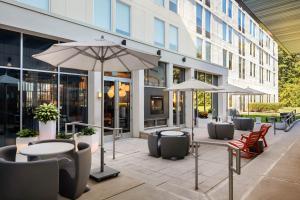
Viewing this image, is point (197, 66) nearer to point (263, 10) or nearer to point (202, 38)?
point (202, 38)

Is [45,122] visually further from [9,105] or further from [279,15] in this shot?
[279,15]

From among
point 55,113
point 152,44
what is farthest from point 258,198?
point 152,44

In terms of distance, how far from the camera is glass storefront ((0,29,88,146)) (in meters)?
7.56

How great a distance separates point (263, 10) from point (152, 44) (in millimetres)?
7792

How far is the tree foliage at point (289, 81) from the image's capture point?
44.8m

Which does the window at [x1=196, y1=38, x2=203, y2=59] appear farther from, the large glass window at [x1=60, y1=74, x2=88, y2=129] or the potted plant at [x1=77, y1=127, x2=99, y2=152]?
the potted plant at [x1=77, y1=127, x2=99, y2=152]

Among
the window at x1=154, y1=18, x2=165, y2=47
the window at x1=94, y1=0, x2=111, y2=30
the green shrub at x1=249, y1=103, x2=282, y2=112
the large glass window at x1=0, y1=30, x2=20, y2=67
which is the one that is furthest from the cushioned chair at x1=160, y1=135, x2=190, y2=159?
the green shrub at x1=249, y1=103, x2=282, y2=112

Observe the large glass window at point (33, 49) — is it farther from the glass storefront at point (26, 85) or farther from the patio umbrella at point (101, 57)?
the patio umbrella at point (101, 57)

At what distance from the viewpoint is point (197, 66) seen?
16.8 metres

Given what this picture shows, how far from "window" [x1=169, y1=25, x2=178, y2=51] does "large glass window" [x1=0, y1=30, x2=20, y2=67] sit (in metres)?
9.12

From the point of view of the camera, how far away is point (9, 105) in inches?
300

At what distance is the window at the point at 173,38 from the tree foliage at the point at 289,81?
3827 cm

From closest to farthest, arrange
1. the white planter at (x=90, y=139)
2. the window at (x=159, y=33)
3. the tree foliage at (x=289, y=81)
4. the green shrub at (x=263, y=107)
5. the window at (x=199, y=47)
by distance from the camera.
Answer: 1. the white planter at (x=90, y=139)
2. the window at (x=159, y=33)
3. the window at (x=199, y=47)
4. the green shrub at (x=263, y=107)
5. the tree foliage at (x=289, y=81)

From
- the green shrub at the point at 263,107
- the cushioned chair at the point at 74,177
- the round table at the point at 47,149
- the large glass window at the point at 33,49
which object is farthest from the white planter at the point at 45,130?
the green shrub at the point at 263,107
